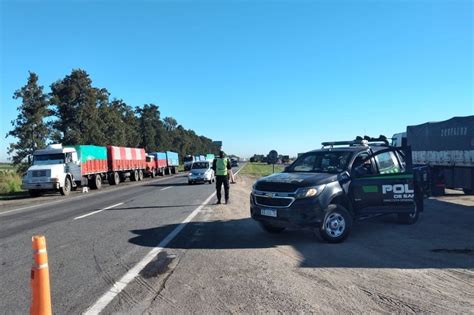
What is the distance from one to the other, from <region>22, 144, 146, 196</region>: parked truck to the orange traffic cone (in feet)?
76.8

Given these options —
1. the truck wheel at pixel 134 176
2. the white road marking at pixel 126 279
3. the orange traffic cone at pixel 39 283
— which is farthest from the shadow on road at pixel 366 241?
the truck wheel at pixel 134 176

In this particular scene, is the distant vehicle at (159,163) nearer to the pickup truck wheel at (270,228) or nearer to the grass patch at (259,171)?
A: the grass patch at (259,171)

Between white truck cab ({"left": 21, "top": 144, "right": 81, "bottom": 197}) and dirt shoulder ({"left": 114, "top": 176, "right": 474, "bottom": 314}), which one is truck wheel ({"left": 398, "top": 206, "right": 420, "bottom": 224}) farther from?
white truck cab ({"left": 21, "top": 144, "right": 81, "bottom": 197})

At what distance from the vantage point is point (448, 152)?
19.0 meters

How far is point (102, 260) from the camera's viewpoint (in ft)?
25.5

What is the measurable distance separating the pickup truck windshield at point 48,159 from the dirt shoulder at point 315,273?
2038 centimetres

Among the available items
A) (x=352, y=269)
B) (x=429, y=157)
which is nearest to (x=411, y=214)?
(x=352, y=269)

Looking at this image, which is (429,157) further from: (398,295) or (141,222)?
(398,295)

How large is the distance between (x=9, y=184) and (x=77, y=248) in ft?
86.9

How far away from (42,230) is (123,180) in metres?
30.5

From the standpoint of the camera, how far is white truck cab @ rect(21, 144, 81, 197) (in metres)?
26.3

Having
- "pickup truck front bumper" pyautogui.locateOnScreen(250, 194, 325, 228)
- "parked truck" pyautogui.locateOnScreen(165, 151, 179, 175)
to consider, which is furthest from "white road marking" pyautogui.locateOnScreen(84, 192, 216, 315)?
"parked truck" pyautogui.locateOnScreen(165, 151, 179, 175)

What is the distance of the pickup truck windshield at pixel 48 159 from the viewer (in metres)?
28.2

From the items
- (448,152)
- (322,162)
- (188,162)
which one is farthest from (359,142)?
(188,162)
